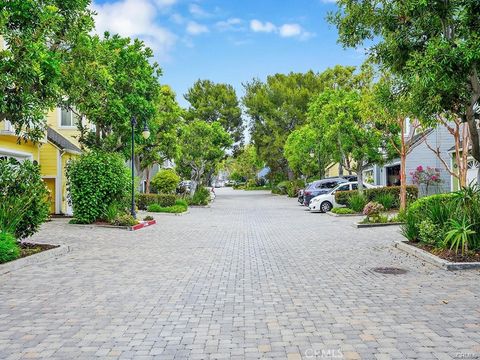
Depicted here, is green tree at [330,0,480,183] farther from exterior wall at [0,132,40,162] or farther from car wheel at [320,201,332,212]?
car wheel at [320,201,332,212]

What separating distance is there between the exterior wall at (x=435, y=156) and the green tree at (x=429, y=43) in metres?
17.9

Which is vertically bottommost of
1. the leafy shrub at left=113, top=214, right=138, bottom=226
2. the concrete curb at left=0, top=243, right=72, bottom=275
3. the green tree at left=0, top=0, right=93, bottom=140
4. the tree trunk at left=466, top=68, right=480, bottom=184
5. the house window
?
the concrete curb at left=0, top=243, right=72, bottom=275

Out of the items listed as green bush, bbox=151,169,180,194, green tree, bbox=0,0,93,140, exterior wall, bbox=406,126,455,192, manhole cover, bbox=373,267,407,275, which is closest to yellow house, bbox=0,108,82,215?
green bush, bbox=151,169,180,194

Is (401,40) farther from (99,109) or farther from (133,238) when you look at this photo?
(99,109)

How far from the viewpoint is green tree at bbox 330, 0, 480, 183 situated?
30.8ft

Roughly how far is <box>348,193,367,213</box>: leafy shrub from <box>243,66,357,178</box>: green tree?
3242cm

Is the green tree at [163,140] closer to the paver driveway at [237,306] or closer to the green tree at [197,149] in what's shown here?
the green tree at [197,149]

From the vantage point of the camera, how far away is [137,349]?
17.0 feet

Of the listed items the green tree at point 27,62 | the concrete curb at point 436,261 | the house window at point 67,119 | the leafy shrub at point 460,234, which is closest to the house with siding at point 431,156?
the concrete curb at point 436,261

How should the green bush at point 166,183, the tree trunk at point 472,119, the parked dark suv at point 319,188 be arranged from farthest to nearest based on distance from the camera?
the green bush at point 166,183, the parked dark suv at point 319,188, the tree trunk at point 472,119

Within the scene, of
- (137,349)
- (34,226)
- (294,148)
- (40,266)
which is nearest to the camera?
(137,349)

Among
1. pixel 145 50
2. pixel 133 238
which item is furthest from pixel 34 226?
pixel 145 50

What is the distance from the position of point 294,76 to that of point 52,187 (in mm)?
41981

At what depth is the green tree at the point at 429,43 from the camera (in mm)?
9391
